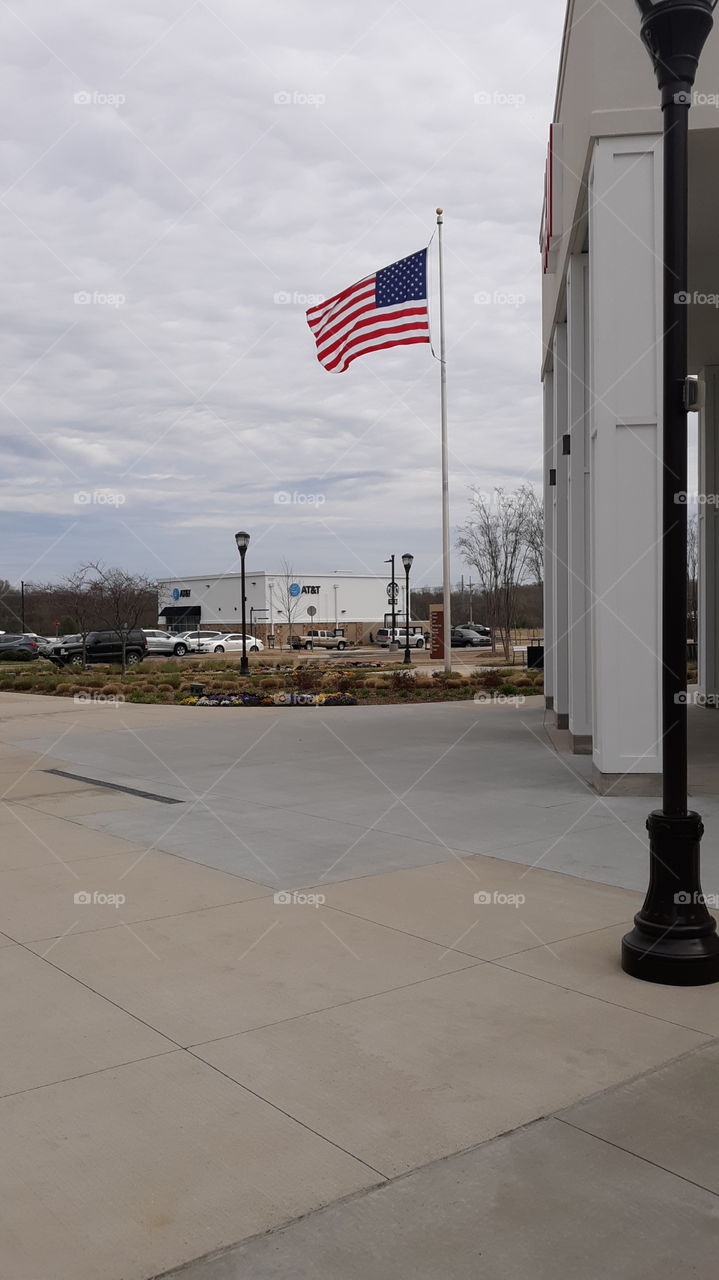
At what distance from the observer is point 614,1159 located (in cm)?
342

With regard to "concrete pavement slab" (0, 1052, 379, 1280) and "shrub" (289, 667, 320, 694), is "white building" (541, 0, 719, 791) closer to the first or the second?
"concrete pavement slab" (0, 1052, 379, 1280)

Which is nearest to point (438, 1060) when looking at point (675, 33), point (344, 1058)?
point (344, 1058)

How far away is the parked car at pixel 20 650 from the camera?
51.2m

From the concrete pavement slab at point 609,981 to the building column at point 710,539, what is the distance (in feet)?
51.4

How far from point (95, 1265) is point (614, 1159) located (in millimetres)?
1646

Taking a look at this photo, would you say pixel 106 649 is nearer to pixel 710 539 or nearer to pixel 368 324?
pixel 368 324

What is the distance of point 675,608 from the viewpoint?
5.13m

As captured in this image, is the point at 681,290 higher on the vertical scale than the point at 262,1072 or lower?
higher

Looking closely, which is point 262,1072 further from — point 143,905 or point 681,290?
point 681,290

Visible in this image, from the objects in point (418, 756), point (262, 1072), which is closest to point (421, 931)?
point (262, 1072)

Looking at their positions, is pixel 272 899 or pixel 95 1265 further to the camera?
pixel 272 899

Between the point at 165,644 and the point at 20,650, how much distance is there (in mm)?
7172

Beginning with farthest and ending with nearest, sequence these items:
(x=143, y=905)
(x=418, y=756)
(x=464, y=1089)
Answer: (x=418, y=756) → (x=143, y=905) → (x=464, y=1089)

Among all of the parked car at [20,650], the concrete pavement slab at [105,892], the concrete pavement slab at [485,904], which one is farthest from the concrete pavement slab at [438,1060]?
the parked car at [20,650]
